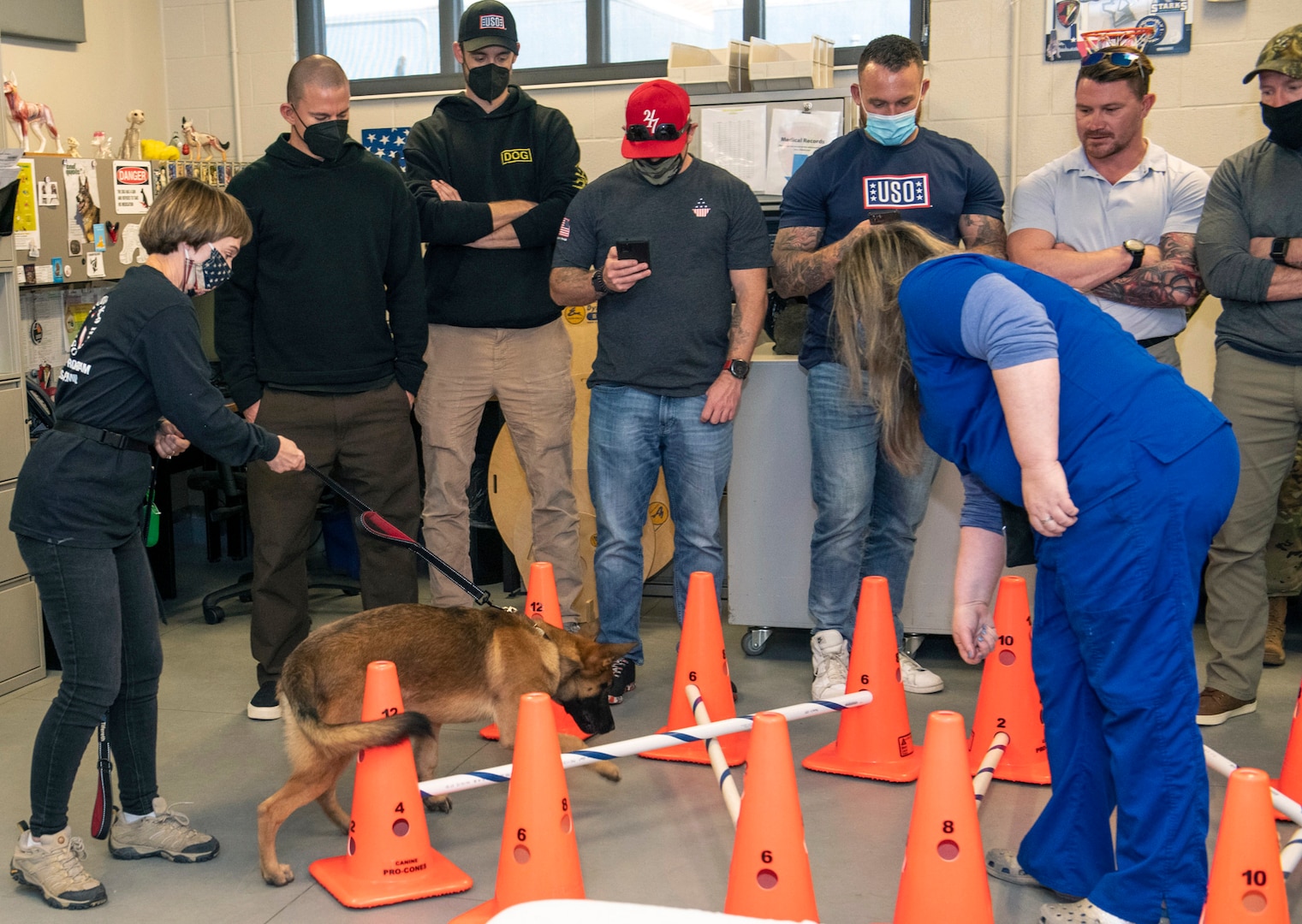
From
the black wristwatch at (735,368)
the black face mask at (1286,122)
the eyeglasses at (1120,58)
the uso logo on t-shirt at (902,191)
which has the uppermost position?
the eyeglasses at (1120,58)

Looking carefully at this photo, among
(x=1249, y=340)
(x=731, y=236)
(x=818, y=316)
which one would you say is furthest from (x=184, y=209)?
(x=1249, y=340)

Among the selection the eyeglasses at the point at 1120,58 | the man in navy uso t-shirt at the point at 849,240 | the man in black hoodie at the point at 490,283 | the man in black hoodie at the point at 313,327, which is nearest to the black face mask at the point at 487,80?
the man in black hoodie at the point at 490,283

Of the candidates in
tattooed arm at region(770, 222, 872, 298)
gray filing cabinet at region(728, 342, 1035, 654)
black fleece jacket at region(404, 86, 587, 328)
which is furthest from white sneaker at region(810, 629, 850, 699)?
black fleece jacket at region(404, 86, 587, 328)

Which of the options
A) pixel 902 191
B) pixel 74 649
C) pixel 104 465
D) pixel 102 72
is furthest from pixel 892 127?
pixel 102 72

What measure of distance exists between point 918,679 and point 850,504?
2.08 feet

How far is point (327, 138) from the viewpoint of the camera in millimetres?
3590

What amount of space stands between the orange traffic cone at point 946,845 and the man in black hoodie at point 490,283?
1954mm

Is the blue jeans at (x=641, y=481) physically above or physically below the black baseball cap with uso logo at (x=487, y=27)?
below

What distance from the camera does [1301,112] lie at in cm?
319

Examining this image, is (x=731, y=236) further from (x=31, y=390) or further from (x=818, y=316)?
(x=31, y=390)

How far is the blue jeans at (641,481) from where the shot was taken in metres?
3.65

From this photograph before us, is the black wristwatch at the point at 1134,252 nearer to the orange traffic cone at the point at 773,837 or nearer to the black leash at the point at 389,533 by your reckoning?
the orange traffic cone at the point at 773,837

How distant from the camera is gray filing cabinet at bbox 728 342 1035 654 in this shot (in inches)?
161

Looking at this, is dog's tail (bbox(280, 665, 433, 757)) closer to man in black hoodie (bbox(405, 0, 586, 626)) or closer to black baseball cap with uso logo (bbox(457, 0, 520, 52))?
man in black hoodie (bbox(405, 0, 586, 626))
